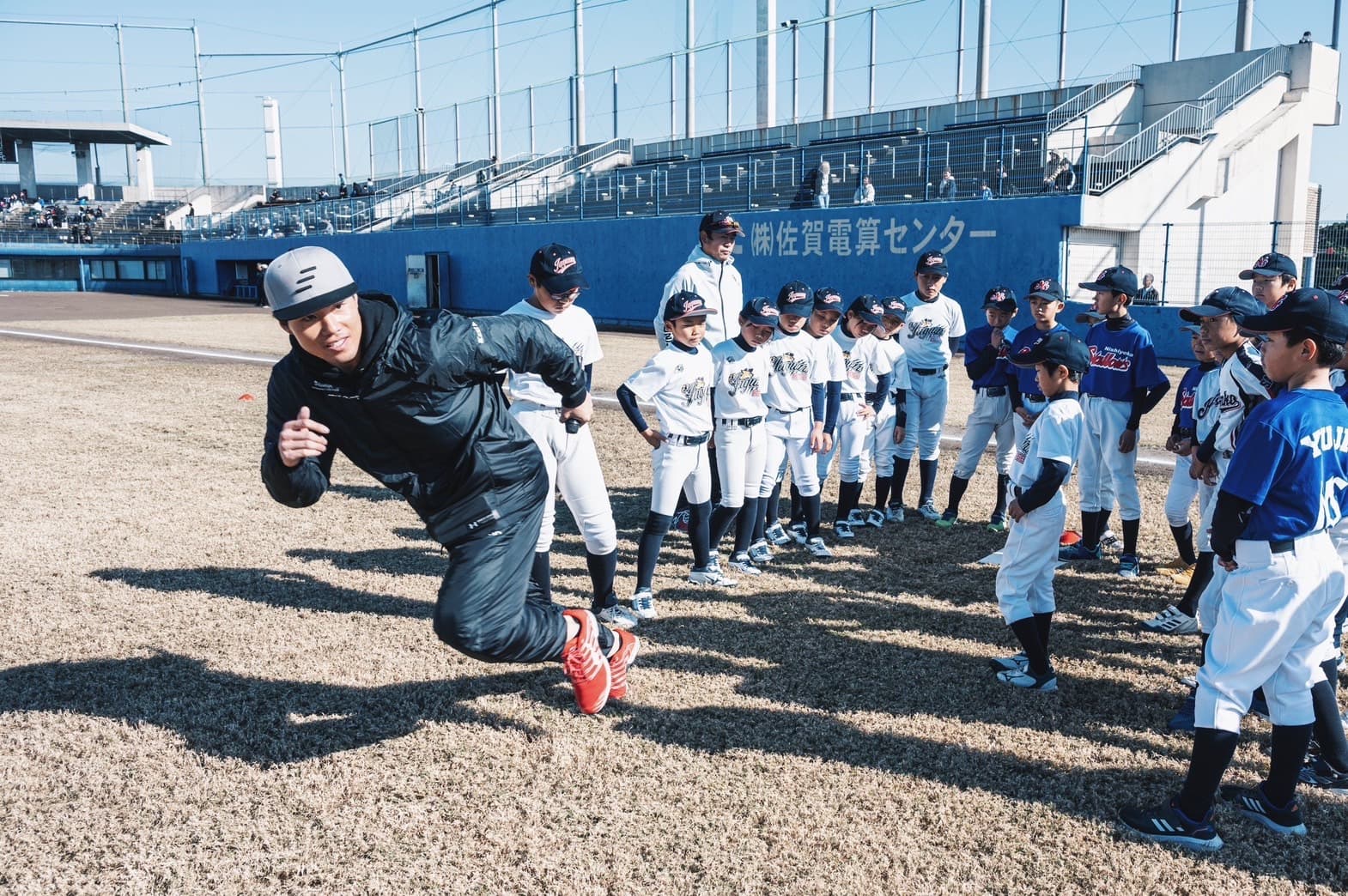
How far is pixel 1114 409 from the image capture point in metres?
6.89

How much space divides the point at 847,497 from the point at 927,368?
1.42m

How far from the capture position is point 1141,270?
21125 mm

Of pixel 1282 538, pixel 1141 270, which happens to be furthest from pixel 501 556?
pixel 1141 270

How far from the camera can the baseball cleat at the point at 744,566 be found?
6.49m

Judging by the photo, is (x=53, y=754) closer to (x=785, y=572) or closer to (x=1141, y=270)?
(x=785, y=572)

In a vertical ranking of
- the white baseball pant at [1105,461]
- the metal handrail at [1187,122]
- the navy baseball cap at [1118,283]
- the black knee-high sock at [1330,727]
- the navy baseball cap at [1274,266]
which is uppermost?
the metal handrail at [1187,122]

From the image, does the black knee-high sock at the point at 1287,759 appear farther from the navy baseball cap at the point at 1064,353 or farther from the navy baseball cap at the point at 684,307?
the navy baseball cap at the point at 684,307

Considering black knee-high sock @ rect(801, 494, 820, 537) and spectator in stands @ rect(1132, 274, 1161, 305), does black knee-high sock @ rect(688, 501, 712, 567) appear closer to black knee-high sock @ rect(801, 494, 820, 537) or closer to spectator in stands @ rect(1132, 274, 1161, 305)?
black knee-high sock @ rect(801, 494, 820, 537)

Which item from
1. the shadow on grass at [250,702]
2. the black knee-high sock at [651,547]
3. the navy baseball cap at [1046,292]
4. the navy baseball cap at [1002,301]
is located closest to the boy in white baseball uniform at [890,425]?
the navy baseball cap at [1002,301]

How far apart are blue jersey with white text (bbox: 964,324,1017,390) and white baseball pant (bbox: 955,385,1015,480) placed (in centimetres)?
9

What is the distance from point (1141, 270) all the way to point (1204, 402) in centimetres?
1736

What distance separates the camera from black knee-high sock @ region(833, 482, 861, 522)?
24.8 feet

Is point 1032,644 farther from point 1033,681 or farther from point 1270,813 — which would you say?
point 1270,813

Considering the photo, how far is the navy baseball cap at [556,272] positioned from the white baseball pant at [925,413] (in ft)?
12.6
